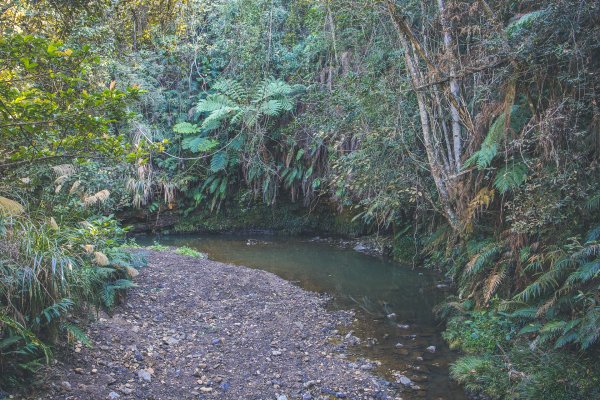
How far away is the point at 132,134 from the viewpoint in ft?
50.7

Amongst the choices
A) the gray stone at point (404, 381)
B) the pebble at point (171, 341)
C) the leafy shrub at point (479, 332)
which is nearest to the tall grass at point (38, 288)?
the pebble at point (171, 341)

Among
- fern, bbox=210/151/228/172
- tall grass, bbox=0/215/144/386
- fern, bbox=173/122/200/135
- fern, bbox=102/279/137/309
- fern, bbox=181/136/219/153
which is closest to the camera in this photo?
tall grass, bbox=0/215/144/386

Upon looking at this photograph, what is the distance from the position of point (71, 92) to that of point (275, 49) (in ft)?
41.8

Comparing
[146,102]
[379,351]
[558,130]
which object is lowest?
[379,351]

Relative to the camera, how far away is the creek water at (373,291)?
20.1 feet

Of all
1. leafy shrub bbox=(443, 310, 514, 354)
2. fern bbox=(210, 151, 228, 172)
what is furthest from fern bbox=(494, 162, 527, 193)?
fern bbox=(210, 151, 228, 172)

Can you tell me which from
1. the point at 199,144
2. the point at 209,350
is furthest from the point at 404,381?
the point at 199,144

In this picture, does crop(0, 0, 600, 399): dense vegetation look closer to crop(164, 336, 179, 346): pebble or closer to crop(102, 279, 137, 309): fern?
crop(102, 279, 137, 309): fern

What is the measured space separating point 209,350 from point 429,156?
16.0 feet

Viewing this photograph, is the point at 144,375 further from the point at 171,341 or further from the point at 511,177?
the point at 511,177

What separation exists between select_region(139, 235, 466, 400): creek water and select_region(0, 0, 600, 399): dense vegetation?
0.40 meters

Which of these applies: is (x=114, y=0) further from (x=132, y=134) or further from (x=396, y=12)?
(x=132, y=134)

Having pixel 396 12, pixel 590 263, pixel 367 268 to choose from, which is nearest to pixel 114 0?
pixel 396 12

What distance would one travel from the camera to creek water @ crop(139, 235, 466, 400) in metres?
6.12
